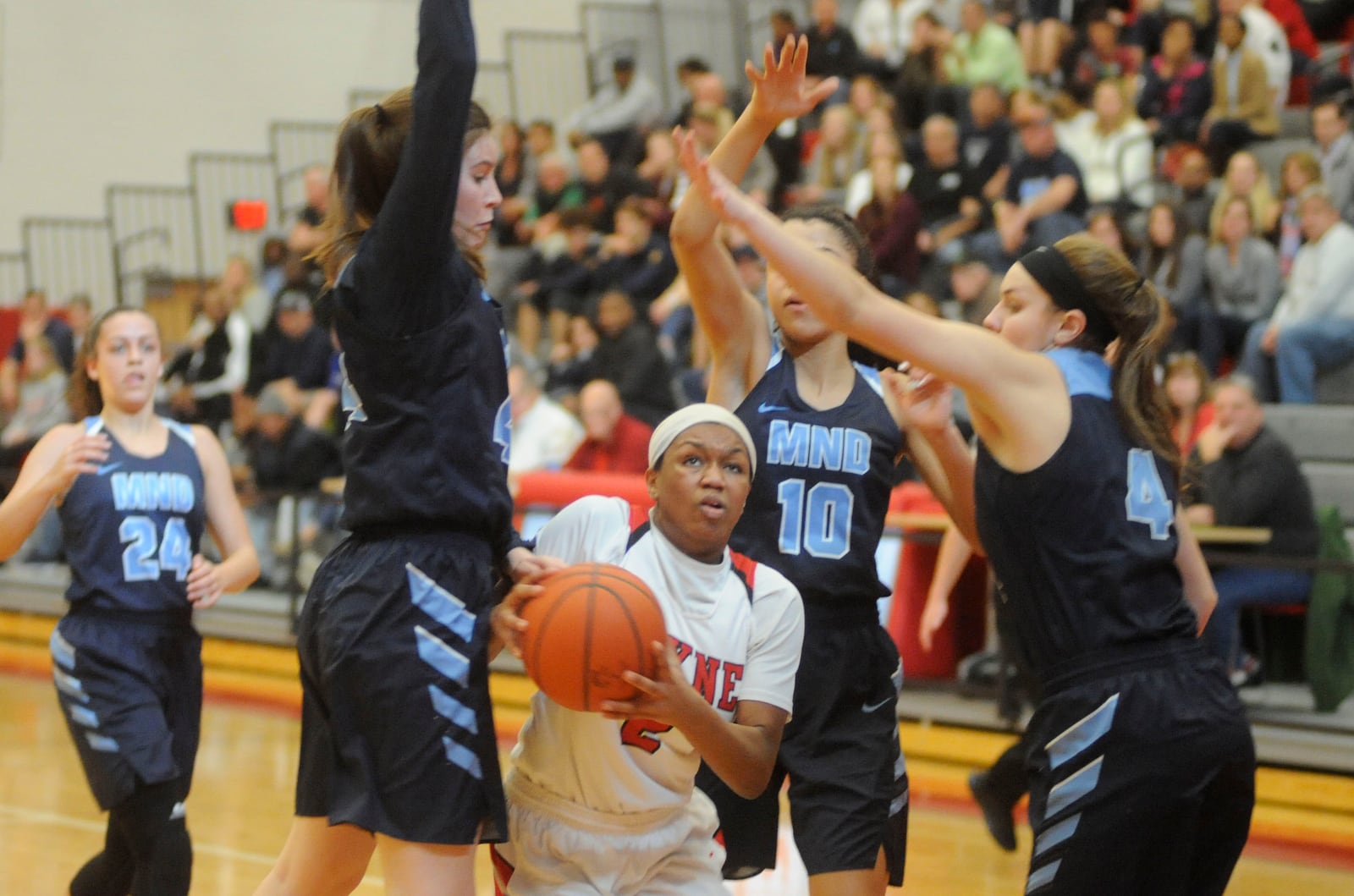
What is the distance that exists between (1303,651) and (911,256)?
398 centimetres

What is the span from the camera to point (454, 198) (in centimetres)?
275

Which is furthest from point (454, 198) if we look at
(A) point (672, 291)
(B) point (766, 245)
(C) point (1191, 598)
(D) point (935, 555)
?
(A) point (672, 291)

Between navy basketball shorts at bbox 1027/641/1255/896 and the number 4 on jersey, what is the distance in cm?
24

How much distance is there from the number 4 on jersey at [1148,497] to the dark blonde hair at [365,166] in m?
1.28

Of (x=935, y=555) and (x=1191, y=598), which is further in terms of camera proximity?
(x=935, y=555)

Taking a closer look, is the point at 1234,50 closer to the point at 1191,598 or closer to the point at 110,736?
the point at 1191,598

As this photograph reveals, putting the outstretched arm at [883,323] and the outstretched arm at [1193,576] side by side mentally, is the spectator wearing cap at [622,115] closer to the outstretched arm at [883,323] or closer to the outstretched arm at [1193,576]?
the outstretched arm at [1193,576]

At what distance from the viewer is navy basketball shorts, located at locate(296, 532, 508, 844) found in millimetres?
2799

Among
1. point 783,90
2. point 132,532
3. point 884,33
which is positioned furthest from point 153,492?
point 884,33

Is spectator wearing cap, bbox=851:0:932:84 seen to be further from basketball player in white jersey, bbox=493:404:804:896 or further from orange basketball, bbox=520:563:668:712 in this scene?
orange basketball, bbox=520:563:668:712

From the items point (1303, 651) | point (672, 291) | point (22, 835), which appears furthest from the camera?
point (672, 291)

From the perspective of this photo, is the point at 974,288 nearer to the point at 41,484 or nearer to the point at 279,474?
the point at 279,474

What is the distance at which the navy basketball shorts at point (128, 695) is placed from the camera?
4316 mm

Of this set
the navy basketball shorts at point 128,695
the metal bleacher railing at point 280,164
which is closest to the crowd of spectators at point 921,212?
the metal bleacher railing at point 280,164
